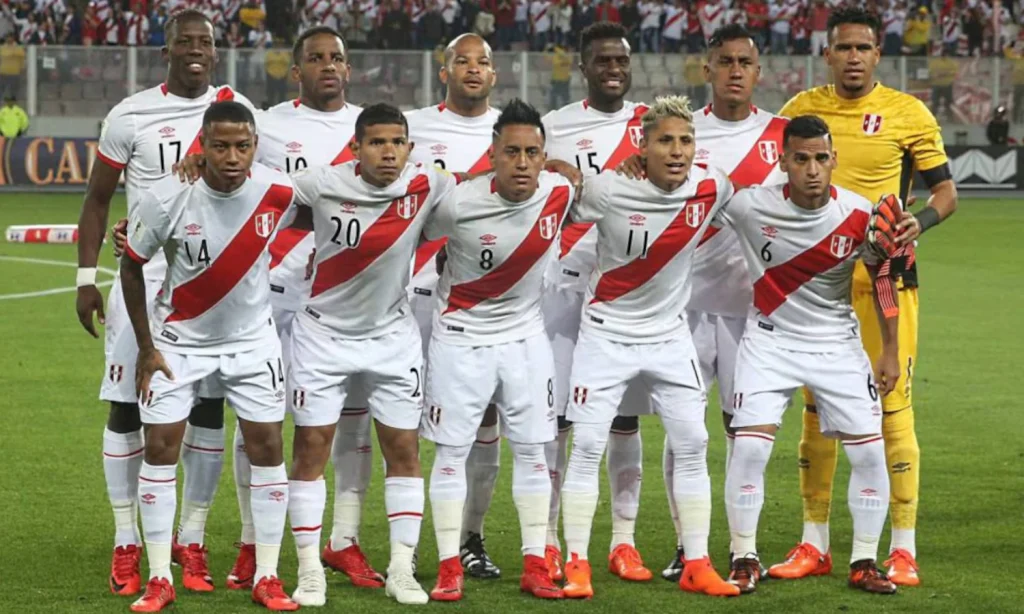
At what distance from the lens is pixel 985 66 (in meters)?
33.6

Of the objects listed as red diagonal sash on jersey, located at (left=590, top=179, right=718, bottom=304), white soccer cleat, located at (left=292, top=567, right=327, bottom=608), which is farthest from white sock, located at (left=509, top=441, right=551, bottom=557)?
white soccer cleat, located at (left=292, top=567, right=327, bottom=608)

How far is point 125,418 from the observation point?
7.38 m

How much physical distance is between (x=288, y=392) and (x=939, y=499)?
388 centimetres

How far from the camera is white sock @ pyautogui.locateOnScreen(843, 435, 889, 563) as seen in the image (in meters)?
7.29

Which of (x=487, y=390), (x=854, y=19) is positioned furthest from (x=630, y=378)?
(x=854, y=19)

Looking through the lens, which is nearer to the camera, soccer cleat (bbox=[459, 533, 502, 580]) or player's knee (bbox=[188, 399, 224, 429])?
player's knee (bbox=[188, 399, 224, 429])

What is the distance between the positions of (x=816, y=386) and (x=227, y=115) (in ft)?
9.16

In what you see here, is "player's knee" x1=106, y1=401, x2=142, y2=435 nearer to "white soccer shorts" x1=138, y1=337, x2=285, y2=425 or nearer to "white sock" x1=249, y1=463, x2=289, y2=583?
"white soccer shorts" x1=138, y1=337, x2=285, y2=425

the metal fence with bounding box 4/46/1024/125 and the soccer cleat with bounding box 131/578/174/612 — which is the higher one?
the metal fence with bounding box 4/46/1024/125

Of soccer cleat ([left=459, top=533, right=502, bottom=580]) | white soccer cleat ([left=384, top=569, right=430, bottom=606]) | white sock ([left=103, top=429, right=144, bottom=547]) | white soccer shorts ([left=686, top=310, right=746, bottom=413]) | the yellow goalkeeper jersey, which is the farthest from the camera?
white soccer shorts ([left=686, top=310, right=746, bottom=413])

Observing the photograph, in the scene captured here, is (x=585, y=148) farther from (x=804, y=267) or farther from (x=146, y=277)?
(x=146, y=277)

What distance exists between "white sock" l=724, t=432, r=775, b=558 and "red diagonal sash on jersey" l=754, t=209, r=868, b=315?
0.59m

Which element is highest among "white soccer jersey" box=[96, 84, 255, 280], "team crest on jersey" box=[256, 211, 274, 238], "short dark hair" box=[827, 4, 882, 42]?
"short dark hair" box=[827, 4, 882, 42]

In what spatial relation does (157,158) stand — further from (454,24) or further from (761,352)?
(454,24)
